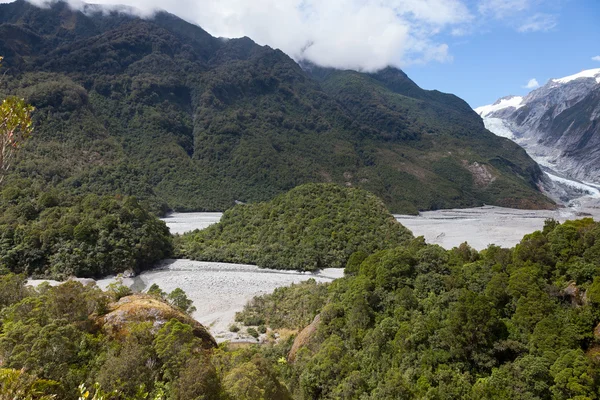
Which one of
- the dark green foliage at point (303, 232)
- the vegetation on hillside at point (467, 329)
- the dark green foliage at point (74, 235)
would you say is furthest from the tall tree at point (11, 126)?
the dark green foliage at point (303, 232)

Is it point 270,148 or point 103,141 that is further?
point 270,148

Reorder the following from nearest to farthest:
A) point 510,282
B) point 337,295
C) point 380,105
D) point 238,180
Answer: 1. point 510,282
2. point 337,295
3. point 238,180
4. point 380,105

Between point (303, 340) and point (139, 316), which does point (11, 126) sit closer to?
point (139, 316)

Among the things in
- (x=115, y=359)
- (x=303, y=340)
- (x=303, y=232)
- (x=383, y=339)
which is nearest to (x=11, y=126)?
(x=115, y=359)

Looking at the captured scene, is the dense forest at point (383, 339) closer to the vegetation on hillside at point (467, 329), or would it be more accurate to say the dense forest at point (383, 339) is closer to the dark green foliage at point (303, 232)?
the vegetation on hillside at point (467, 329)

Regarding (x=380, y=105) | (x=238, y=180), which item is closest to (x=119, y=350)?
(x=238, y=180)

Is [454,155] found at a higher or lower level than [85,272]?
higher

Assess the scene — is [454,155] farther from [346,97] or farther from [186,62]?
[186,62]

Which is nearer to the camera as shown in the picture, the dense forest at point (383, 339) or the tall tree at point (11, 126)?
the tall tree at point (11, 126)
